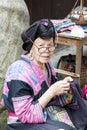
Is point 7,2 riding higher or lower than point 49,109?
higher

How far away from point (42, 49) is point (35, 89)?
32cm

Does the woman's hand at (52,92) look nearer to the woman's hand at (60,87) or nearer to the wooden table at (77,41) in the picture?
the woman's hand at (60,87)

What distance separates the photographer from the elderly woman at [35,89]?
2.98m

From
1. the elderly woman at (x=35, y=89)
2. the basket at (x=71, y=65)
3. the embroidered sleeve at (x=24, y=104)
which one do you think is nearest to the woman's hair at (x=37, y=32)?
the elderly woman at (x=35, y=89)

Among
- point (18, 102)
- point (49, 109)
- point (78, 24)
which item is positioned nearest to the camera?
point (18, 102)

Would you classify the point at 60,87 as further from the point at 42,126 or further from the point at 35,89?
the point at 42,126

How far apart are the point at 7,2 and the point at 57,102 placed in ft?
6.05

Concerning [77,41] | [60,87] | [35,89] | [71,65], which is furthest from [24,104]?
[71,65]

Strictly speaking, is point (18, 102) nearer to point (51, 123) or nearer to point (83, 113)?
point (51, 123)

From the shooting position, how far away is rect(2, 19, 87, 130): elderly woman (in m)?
2.98

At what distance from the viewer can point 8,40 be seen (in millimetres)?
4629

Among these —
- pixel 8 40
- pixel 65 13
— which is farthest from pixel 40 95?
pixel 65 13

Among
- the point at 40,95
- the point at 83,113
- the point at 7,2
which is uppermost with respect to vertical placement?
the point at 7,2

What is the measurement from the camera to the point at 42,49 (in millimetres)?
3107
